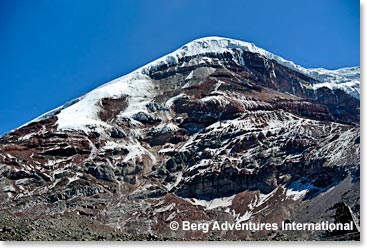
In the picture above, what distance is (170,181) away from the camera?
189 ft

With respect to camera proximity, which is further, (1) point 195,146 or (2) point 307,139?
(1) point 195,146

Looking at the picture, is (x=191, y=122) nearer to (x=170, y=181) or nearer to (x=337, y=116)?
(x=170, y=181)

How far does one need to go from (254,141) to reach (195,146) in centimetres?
760

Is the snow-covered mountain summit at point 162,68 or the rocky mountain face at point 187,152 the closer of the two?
the rocky mountain face at point 187,152

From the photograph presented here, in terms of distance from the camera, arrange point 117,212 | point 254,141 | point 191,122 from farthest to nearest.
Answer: point 191,122
point 254,141
point 117,212

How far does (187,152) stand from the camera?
204 feet

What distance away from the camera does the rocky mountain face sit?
44812 millimetres

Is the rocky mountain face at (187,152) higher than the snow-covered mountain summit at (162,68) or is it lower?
lower

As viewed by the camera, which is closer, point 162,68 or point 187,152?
point 187,152

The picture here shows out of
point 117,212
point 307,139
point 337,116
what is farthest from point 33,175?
point 337,116

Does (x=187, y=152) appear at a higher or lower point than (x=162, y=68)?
lower

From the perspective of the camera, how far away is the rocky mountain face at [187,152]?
147 feet

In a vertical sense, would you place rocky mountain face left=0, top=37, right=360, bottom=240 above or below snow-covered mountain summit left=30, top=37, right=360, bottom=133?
below

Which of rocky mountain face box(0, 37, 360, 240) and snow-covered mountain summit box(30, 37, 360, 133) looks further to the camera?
snow-covered mountain summit box(30, 37, 360, 133)
